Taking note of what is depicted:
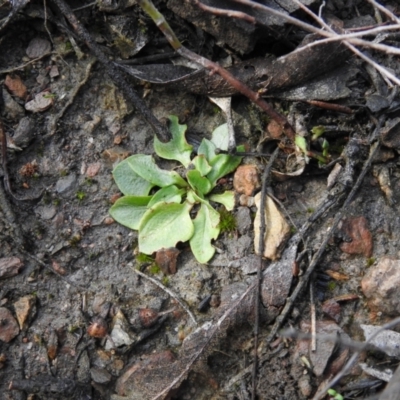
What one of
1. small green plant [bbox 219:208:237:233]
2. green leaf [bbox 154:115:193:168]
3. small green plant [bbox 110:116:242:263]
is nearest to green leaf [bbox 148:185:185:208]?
small green plant [bbox 110:116:242:263]

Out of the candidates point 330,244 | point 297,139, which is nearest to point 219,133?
point 297,139

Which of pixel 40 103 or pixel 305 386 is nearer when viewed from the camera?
pixel 305 386

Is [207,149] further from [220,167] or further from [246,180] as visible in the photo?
[246,180]

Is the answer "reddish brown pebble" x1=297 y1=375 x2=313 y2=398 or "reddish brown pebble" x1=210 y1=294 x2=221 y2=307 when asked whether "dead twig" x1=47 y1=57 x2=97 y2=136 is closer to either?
"reddish brown pebble" x1=210 y1=294 x2=221 y2=307

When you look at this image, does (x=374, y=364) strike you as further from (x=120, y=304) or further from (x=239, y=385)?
(x=120, y=304)

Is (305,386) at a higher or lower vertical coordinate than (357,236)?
lower

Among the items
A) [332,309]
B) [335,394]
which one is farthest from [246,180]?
[335,394]

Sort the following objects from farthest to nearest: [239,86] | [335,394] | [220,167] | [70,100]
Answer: [70,100]
[220,167]
[239,86]
[335,394]
